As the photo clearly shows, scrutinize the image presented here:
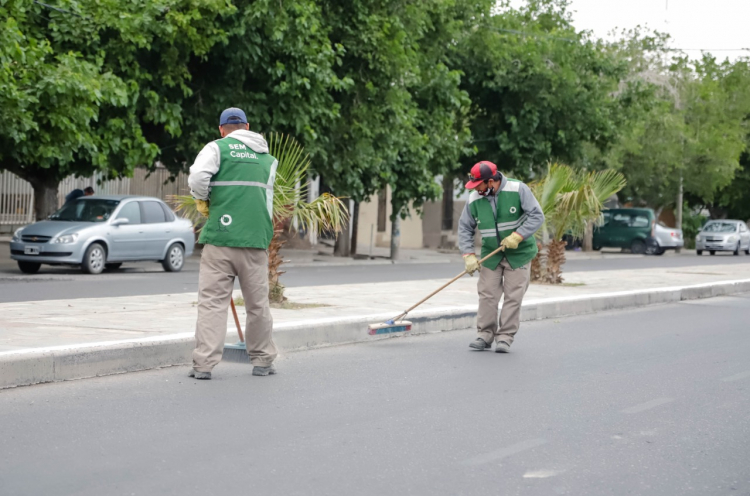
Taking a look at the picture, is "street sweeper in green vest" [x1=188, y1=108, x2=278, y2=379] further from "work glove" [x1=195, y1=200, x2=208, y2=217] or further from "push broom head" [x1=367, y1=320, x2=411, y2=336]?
"push broom head" [x1=367, y1=320, x2=411, y2=336]

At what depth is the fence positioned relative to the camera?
30.2 meters

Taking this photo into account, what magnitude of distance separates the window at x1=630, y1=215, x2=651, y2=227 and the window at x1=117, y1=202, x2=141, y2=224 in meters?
23.7

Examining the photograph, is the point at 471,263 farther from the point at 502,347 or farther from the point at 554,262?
the point at 554,262

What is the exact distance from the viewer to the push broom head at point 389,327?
10047mm

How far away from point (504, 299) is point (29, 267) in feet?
39.8

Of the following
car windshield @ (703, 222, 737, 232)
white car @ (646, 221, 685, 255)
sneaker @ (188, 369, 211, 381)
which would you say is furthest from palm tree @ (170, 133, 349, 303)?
car windshield @ (703, 222, 737, 232)

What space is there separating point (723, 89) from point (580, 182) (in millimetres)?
33134

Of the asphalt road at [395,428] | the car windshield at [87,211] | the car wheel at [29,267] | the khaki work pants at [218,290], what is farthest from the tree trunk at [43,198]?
the khaki work pants at [218,290]

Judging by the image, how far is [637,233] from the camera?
132ft

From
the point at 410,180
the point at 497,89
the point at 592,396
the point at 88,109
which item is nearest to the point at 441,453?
the point at 592,396

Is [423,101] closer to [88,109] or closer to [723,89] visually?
[88,109]

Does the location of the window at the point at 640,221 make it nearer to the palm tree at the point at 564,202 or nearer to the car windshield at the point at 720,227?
the car windshield at the point at 720,227

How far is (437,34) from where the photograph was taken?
2850cm

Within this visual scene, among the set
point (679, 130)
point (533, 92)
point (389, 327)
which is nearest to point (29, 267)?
point (389, 327)
